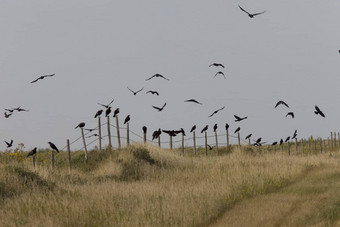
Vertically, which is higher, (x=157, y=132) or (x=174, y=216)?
(x=157, y=132)

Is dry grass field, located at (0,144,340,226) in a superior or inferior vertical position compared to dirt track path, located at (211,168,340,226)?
superior

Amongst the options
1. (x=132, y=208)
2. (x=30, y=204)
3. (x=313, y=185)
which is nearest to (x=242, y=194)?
(x=313, y=185)

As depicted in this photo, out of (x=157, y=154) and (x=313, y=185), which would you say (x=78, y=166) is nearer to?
(x=157, y=154)

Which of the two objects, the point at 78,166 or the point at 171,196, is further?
the point at 78,166

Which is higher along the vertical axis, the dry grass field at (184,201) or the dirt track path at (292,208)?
the dry grass field at (184,201)

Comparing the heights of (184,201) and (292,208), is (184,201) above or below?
above

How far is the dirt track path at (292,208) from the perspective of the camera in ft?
34.0

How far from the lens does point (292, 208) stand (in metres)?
11.9

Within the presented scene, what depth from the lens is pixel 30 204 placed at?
11703 millimetres

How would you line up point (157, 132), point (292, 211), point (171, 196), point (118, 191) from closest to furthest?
point (292, 211) → point (171, 196) → point (118, 191) → point (157, 132)

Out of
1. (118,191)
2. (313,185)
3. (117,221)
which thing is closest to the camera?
(117,221)

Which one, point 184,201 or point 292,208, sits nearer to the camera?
point 184,201

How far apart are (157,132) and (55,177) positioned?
8018mm

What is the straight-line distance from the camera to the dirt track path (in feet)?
34.0
